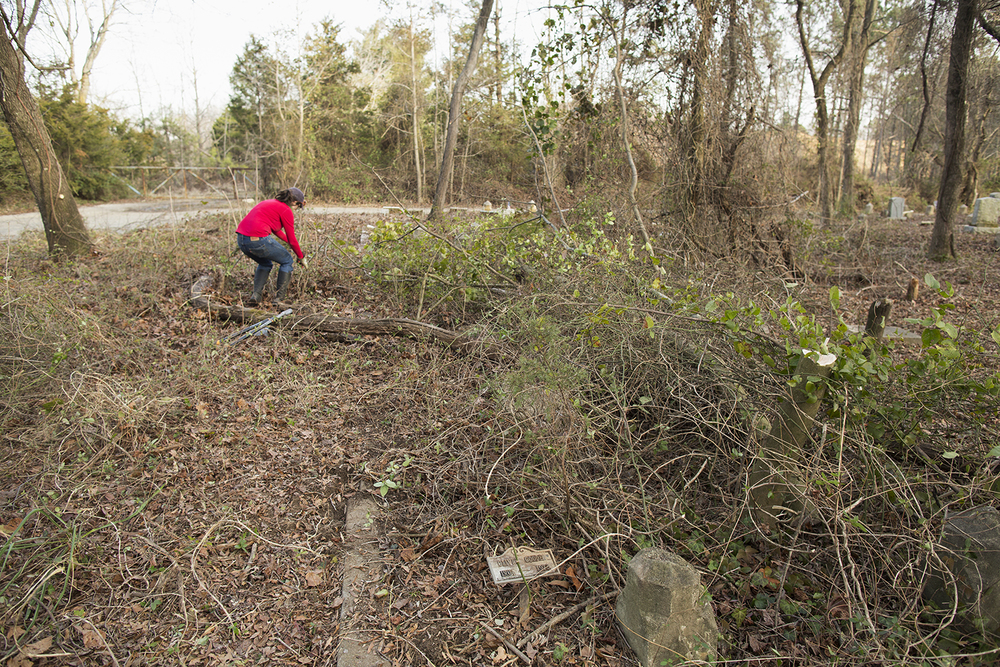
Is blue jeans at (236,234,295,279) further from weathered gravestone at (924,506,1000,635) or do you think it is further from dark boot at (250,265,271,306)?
weathered gravestone at (924,506,1000,635)

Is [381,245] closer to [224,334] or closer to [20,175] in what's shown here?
[224,334]

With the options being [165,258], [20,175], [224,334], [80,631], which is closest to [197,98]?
[20,175]

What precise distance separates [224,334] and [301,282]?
137 cm

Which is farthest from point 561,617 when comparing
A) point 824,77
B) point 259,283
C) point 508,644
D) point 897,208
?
point 897,208

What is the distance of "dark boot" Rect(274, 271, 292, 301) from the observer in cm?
612

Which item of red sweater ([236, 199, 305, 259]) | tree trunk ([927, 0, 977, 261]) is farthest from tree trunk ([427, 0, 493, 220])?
tree trunk ([927, 0, 977, 261])

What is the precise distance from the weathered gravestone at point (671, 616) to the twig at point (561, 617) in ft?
0.96

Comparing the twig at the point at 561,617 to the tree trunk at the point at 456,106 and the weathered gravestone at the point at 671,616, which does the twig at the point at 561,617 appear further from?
the tree trunk at the point at 456,106

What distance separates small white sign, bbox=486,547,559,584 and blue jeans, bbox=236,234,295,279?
173 inches

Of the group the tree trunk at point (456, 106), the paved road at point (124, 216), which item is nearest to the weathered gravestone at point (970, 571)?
the tree trunk at point (456, 106)

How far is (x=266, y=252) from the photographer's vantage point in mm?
5879

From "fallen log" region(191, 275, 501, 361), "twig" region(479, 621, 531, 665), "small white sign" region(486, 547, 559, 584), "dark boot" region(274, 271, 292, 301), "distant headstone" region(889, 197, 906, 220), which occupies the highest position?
"distant headstone" region(889, 197, 906, 220)

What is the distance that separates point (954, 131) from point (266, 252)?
11.1m

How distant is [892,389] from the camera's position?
2895 mm
